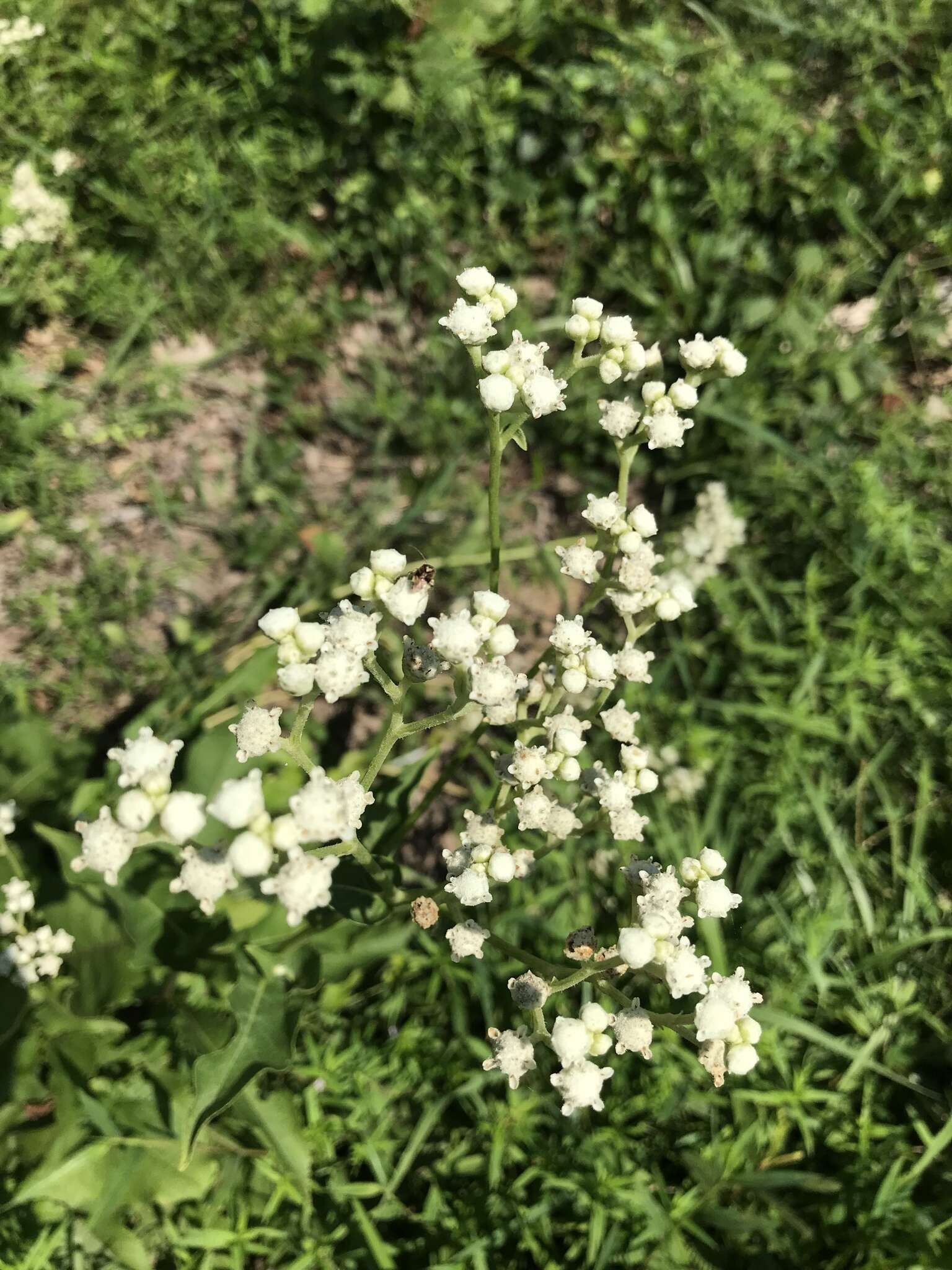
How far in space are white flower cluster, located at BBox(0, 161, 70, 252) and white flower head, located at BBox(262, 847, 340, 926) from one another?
351 cm

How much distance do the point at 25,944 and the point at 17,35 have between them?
→ 3.81 meters

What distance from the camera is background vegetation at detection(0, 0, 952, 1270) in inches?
125

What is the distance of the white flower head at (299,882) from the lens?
5.93ft

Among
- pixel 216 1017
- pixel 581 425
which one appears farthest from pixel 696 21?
pixel 216 1017

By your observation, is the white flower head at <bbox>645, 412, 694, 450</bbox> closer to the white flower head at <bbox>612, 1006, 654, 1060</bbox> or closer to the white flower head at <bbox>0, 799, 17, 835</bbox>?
the white flower head at <bbox>612, 1006, 654, 1060</bbox>

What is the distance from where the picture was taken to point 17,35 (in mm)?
3984

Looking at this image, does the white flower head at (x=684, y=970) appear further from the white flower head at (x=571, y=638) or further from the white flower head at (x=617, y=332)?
the white flower head at (x=617, y=332)

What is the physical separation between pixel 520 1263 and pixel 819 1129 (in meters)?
1.24

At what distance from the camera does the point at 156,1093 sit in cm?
306

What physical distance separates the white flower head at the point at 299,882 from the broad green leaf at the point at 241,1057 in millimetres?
678

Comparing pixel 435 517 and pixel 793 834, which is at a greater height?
pixel 435 517

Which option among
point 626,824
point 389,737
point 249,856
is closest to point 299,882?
point 249,856

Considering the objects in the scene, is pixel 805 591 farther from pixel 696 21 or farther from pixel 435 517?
pixel 696 21

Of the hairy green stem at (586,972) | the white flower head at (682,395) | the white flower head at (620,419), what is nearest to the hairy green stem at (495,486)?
the white flower head at (620,419)
